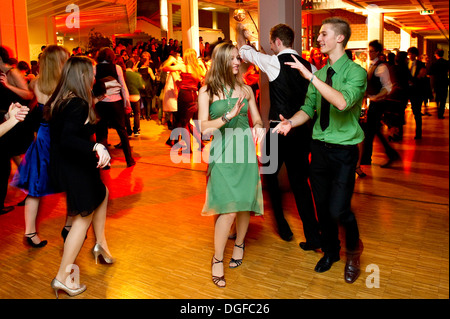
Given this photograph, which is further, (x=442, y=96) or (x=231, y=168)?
(x=442, y=96)

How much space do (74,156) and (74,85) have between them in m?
0.41

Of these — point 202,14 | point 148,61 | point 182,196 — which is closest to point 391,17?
point 202,14

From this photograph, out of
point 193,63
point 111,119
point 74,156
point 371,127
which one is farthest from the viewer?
point 193,63

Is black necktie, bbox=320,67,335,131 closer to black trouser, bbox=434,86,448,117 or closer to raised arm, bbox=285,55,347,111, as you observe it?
raised arm, bbox=285,55,347,111

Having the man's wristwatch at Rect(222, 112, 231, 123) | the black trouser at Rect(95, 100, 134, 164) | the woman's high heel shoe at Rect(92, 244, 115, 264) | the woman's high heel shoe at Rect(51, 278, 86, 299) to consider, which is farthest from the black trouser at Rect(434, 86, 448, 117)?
the woman's high heel shoe at Rect(51, 278, 86, 299)

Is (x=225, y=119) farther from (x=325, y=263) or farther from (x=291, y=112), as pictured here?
(x=325, y=263)

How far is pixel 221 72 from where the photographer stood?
2.75 meters

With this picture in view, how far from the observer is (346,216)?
2670 millimetres

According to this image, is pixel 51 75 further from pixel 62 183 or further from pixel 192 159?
pixel 192 159

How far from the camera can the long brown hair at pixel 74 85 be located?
2.59m

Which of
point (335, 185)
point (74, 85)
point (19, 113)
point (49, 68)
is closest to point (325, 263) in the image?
point (335, 185)

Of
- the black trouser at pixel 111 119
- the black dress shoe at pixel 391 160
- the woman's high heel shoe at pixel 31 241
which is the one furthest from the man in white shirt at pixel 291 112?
the black trouser at pixel 111 119

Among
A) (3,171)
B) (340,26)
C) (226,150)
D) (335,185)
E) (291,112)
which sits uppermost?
(340,26)

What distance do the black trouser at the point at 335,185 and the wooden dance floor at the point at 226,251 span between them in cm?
32
